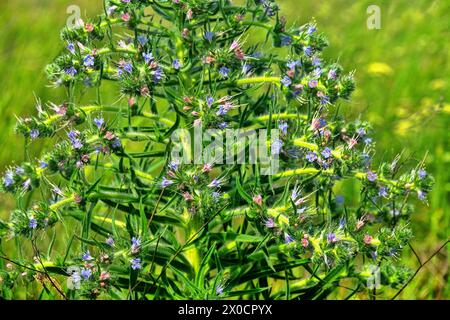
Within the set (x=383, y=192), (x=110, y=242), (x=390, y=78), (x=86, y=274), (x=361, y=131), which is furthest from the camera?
(x=390, y=78)

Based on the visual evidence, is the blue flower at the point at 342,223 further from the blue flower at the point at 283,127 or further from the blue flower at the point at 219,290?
the blue flower at the point at 219,290

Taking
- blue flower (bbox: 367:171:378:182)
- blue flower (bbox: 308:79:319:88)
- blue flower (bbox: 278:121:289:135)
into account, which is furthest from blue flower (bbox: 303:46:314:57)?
blue flower (bbox: 367:171:378:182)

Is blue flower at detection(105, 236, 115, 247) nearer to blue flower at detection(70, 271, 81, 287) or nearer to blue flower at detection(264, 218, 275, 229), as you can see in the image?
blue flower at detection(70, 271, 81, 287)

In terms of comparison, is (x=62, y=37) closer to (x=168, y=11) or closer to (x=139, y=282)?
(x=168, y=11)

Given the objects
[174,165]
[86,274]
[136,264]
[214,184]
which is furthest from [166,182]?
[86,274]

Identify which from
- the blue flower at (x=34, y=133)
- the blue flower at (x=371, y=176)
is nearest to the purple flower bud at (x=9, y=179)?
the blue flower at (x=34, y=133)

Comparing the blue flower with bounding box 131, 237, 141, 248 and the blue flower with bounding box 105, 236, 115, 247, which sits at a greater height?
the blue flower with bounding box 105, 236, 115, 247

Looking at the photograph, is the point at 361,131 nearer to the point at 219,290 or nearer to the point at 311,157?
the point at 311,157
